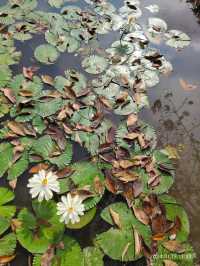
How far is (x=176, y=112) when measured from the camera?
312cm

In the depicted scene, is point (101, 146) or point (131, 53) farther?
point (131, 53)

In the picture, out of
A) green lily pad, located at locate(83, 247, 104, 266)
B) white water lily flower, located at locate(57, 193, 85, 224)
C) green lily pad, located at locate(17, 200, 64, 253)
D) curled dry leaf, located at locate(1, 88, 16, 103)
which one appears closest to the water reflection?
green lily pad, located at locate(83, 247, 104, 266)

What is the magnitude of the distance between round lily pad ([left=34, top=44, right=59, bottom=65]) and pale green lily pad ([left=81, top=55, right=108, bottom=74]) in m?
0.29

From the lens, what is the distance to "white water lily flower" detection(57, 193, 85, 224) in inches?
79.4

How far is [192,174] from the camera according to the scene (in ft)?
8.54

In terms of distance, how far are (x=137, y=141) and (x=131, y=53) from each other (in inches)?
49.9

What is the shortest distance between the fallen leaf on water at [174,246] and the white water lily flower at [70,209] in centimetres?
54

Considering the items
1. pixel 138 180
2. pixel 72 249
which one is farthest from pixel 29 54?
pixel 72 249

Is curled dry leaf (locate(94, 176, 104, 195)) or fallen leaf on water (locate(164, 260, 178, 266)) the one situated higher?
fallen leaf on water (locate(164, 260, 178, 266))

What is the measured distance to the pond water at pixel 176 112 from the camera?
2.30 meters

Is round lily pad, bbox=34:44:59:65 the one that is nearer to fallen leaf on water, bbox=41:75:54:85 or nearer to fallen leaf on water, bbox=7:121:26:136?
fallen leaf on water, bbox=41:75:54:85

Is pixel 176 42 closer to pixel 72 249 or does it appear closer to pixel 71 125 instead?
pixel 71 125

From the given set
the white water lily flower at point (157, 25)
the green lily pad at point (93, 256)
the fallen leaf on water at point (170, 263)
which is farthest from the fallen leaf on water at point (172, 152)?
the white water lily flower at point (157, 25)

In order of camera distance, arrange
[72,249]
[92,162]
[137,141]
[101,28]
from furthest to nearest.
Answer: [101,28] < [137,141] < [92,162] < [72,249]
